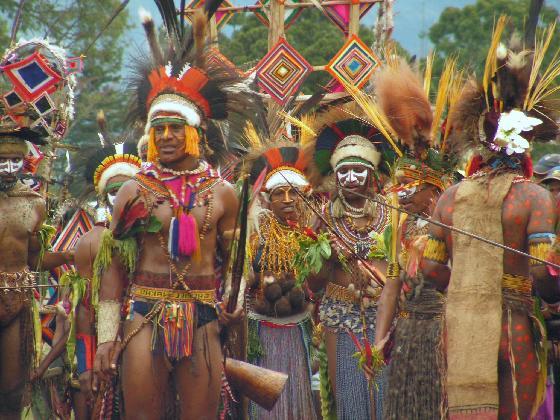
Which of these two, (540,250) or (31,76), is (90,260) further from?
(540,250)

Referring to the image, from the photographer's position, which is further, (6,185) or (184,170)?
(6,185)

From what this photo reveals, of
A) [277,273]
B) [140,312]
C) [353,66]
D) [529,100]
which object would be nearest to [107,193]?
[277,273]

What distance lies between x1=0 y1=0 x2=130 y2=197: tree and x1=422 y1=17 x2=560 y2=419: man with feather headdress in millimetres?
26465

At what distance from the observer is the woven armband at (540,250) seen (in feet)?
19.7

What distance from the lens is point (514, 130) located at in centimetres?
635

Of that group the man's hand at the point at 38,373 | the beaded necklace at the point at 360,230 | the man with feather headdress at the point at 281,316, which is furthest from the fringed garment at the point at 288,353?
the man's hand at the point at 38,373

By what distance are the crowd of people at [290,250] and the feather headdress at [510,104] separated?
11mm

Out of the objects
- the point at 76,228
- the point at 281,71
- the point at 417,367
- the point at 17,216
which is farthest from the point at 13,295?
the point at 281,71

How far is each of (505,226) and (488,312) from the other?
431mm

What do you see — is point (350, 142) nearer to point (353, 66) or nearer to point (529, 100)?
point (529, 100)

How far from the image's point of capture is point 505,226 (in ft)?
20.6

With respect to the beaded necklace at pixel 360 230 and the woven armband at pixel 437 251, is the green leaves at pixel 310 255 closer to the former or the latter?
the beaded necklace at pixel 360 230

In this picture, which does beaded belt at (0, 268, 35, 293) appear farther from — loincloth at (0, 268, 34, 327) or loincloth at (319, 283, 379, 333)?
loincloth at (319, 283, 379, 333)

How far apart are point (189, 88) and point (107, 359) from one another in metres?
1.71
